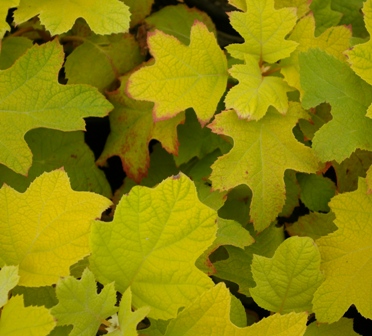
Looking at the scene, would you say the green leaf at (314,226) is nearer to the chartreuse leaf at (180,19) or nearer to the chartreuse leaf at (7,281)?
the chartreuse leaf at (180,19)

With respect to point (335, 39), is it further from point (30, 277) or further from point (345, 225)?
point (30, 277)

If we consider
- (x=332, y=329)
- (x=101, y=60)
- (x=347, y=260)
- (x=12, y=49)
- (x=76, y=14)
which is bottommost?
(x=332, y=329)

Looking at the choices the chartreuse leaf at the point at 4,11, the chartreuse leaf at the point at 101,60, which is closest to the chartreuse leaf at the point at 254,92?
the chartreuse leaf at the point at 101,60

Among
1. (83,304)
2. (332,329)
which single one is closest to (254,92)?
(332,329)

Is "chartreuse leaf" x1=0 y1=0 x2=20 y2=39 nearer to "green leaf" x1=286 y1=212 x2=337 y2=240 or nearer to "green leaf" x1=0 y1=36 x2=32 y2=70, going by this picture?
"green leaf" x1=0 y1=36 x2=32 y2=70

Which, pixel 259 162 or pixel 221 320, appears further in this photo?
pixel 259 162

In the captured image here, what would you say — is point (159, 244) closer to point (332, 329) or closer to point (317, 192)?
point (332, 329)

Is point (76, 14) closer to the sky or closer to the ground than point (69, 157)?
closer to the sky
